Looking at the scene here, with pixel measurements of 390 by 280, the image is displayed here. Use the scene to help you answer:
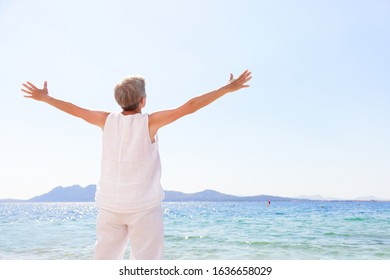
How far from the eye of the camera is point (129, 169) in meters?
2.36

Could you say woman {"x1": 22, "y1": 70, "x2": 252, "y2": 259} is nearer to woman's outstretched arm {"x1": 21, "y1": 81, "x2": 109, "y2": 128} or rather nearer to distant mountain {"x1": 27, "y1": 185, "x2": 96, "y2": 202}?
woman's outstretched arm {"x1": 21, "y1": 81, "x2": 109, "y2": 128}

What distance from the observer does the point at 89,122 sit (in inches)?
98.8

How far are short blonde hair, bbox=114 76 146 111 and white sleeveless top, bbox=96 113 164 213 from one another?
2.5 inches

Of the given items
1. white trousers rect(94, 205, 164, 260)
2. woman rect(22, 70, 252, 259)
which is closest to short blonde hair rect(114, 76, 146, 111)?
woman rect(22, 70, 252, 259)

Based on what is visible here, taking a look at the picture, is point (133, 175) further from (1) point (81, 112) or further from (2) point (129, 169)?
(1) point (81, 112)

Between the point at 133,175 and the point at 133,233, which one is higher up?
the point at 133,175

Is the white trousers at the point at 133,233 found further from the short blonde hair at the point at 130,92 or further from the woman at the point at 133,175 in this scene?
the short blonde hair at the point at 130,92

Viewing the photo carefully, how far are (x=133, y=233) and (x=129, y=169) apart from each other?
326 millimetres

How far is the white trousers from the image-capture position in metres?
2.33

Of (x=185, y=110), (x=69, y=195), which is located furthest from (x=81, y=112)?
(x=69, y=195)

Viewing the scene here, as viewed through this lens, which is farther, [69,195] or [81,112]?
[69,195]
